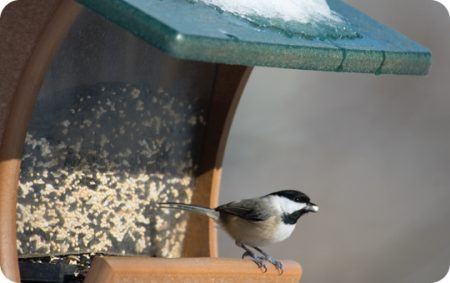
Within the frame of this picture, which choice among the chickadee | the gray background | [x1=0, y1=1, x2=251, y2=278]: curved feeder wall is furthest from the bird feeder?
the gray background

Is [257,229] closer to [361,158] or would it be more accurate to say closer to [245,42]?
[245,42]

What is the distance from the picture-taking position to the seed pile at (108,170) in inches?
163

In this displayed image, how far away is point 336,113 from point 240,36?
142 inches

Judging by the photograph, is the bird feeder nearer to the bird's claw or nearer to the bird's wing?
the bird's claw

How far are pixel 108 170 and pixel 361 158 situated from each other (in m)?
3.08

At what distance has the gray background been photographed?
6953 mm

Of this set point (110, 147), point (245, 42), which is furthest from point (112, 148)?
point (245, 42)

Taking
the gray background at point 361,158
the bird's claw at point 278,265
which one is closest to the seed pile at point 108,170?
the bird's claw at point 278,265

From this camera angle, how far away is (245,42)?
351 centimetres

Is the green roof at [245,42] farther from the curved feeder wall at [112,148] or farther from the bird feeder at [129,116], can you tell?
the curved feeder wall at [112,148]

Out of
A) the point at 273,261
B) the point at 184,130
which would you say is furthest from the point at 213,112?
the point at 273,261

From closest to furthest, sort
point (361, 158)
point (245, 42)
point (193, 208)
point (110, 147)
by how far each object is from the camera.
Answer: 1. point (245, 42)
2. point (110, 147)
3. point (193, 208)
4. point (361, 158)

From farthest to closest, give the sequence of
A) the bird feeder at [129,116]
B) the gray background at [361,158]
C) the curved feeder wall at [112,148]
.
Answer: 1. the gray background at [361,158]
2. the curved feeder wall at [112,148]
3. the bird feeder at [129,116]

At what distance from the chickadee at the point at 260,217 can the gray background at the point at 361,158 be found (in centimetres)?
220
